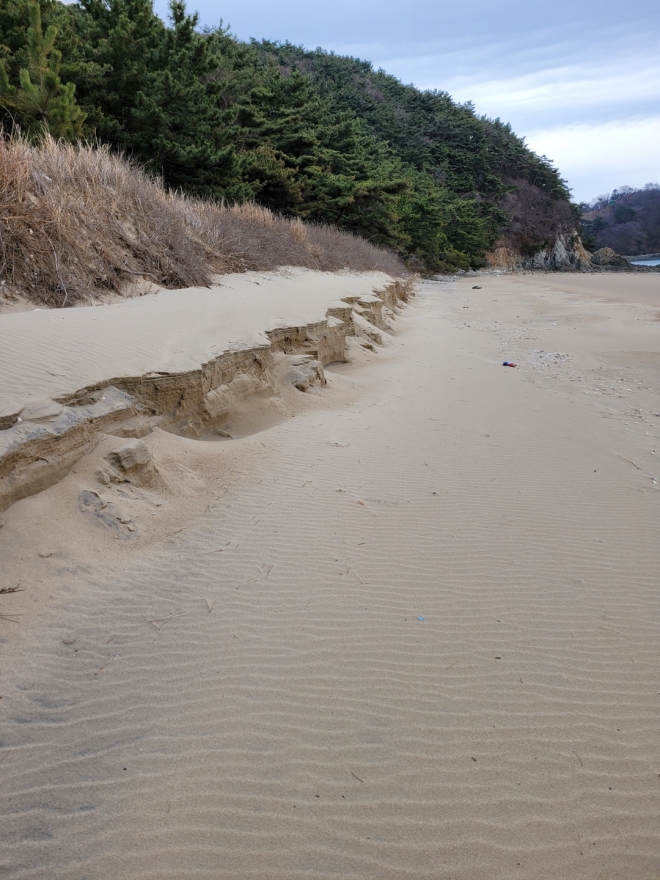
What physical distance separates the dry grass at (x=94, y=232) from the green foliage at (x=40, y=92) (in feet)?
12.8

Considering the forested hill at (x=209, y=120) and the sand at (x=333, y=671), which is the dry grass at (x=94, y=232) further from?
the sand at (x=333, y=671)

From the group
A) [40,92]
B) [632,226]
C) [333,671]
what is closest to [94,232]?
[40,92]

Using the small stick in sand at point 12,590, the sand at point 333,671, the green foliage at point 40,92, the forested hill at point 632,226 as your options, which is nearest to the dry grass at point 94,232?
the green foliage at point 40,92

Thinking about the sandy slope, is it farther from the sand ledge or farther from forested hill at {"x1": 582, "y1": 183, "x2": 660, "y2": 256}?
forested hill at {"x1": 582, "y1": 183, "x2": 660, "y2": 256}

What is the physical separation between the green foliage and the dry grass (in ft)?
12.8

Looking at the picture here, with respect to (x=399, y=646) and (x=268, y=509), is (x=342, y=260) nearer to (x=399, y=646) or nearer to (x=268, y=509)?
(x=268, y=509)

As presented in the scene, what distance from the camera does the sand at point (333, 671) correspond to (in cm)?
197

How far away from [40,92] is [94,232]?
7.48 meters

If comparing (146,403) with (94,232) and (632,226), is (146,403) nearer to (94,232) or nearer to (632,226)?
(94,232)

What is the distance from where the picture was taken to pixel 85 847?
1.89 m

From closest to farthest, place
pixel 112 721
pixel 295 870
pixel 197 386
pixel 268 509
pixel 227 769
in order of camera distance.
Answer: pixel 295 870
pixel 227 769
pixel 112 721
pixel 268 509
pixel 197 386

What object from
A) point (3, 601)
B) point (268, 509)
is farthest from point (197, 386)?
point (3, 601)

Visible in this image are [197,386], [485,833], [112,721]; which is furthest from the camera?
[197,386]

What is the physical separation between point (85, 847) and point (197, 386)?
4115 mm
